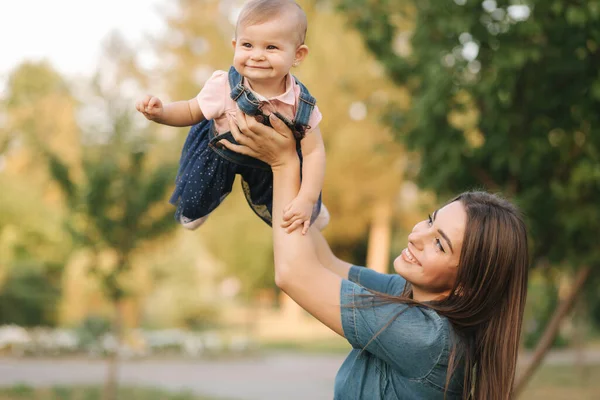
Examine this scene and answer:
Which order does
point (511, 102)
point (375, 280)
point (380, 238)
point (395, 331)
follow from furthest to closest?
point (380, 238)
point (511, 102)
point (375, 280)
point (395, 331)

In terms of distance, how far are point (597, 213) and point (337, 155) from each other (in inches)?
426

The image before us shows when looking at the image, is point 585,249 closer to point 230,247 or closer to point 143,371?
point 143,371

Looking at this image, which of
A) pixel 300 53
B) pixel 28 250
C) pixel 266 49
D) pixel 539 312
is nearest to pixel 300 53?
pixel 300 53

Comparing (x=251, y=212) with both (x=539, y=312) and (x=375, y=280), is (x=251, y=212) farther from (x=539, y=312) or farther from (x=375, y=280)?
(x=375, y=280)

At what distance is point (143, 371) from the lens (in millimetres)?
13008

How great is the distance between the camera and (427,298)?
6.93 feet

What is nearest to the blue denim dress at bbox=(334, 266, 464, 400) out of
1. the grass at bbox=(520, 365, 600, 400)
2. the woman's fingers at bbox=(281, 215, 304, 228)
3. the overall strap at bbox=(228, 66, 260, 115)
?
the woman's fingers at bbox=(281, 215, 304, 228)

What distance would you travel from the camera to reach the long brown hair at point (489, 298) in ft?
6.56

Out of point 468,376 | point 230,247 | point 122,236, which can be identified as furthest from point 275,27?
point 230,247

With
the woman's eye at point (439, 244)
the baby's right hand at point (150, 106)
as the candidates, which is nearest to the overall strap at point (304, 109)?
the baby's right hand at point (150, 106)

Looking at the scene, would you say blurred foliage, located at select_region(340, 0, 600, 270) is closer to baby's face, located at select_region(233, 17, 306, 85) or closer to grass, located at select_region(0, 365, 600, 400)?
baby's face, located at select_region(233, 17, 306, 85)

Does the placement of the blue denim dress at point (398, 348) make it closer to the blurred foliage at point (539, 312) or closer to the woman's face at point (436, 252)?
the woman's face at point (436, 252)

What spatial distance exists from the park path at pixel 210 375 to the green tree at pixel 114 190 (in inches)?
92.4

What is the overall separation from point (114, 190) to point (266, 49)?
24.3ft
